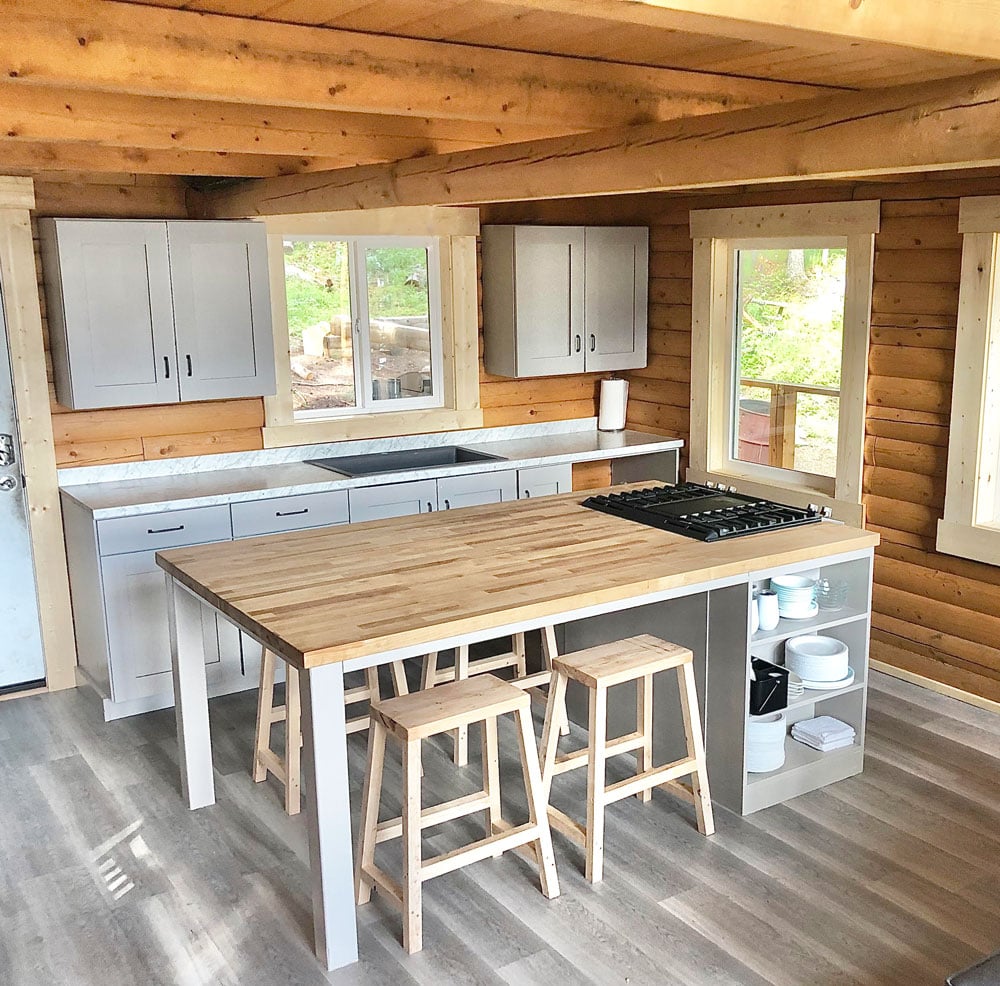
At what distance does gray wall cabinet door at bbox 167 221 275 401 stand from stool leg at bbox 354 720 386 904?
7.20ft

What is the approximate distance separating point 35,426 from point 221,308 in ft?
3.11

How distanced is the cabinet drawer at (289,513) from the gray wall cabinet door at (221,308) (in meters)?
0.54

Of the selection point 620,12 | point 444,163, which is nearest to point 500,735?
point 444,163

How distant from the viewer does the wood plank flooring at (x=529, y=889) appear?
285 cm

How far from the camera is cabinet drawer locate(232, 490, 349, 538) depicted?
4.58 metres

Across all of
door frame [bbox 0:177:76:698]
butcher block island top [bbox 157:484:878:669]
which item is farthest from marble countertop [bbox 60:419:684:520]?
butcher block island top [bbox 157:484:878:669]

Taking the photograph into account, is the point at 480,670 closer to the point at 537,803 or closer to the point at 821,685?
the point at 537,803

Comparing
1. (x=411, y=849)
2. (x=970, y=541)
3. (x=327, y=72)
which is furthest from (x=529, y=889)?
(x=970, y=541)

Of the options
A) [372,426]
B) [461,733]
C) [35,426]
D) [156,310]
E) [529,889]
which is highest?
[156,310]

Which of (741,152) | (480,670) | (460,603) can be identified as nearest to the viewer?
(741,152)

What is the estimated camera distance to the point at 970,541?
444cm

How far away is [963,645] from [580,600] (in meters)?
2.35

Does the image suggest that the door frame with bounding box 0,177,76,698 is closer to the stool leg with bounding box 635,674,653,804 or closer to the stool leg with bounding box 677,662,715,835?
the stool leg with bounding box 635,674,653,804

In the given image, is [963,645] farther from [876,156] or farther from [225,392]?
[225,392]
